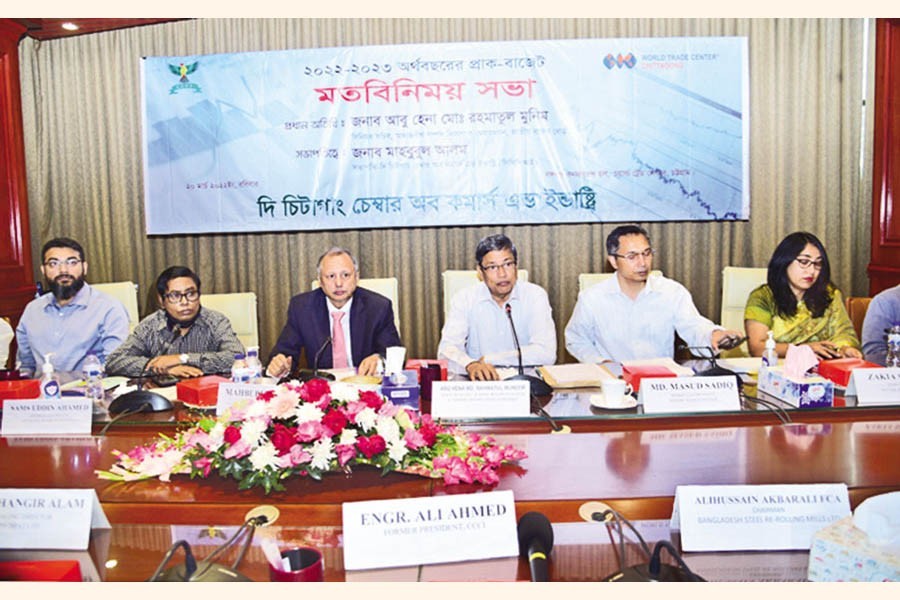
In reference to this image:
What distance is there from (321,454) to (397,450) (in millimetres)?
137

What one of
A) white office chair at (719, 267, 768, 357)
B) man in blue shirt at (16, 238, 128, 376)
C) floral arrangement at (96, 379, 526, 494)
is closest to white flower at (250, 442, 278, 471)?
floral arrangement at (96, 379, 526, 494)

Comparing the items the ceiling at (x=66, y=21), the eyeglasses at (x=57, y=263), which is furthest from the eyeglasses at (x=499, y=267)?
the ceiling at (x=66, y=21)

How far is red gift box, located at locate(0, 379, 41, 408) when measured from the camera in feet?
6.53

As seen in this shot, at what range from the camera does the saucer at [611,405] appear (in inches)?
71.1

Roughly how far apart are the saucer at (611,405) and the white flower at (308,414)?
80cm

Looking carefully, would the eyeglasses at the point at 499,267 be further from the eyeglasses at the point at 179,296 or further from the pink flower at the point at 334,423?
the pink flower at the point at 334,423

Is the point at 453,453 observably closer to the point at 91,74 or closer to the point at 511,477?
the point at 511,477

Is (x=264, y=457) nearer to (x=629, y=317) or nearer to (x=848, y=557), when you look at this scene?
(x=848, y=557)

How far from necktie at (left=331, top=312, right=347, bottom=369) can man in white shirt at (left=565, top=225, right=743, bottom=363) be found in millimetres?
988

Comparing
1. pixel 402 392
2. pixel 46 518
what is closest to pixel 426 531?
pixel 46 518

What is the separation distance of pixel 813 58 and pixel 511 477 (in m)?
3.90

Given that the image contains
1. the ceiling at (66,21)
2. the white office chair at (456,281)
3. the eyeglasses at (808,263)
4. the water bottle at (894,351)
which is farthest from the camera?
the ceiling at (66,21)

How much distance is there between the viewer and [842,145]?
4273 millimetres

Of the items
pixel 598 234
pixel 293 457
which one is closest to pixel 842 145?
pixel 598 234
